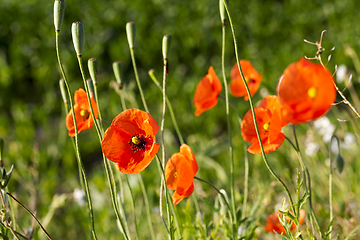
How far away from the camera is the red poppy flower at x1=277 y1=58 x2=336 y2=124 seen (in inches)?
20.5

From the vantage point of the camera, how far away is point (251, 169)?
1.87 meters

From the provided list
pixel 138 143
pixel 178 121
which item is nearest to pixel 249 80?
pixel 138 143

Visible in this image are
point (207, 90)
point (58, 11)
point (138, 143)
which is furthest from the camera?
point (207, 90)

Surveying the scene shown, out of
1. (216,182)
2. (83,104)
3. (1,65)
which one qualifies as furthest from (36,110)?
(83,104)

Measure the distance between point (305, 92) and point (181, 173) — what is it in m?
0.32

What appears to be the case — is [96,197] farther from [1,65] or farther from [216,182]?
[1,65]

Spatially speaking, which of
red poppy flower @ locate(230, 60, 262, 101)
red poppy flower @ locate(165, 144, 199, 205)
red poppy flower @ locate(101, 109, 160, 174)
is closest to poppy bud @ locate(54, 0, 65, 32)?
red poppy flower @ locate(101, 109, 160, 174)

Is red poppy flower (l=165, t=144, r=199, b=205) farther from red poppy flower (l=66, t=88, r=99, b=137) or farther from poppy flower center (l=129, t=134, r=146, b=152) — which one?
red poppy flower (l=66, t=88, r=99, b=137)

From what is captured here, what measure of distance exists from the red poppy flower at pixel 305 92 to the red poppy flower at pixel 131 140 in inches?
10.9

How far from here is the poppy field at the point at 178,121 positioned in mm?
732

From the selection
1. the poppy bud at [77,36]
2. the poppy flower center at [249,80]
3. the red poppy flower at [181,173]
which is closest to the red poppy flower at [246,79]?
the poppy flower center at [249,80]

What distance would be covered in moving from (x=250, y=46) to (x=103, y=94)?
4.74 ft

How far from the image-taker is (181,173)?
0.74 meters

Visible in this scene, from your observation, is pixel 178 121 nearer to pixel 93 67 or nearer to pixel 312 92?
pixel 93 67
